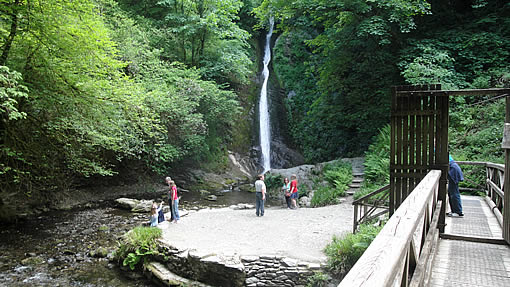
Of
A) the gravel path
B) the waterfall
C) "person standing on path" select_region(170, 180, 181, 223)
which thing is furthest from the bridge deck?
the waterfall

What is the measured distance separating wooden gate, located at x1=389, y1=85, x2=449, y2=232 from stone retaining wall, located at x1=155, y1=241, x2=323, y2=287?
2.76 m

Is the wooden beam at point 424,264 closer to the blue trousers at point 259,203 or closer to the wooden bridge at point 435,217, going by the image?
the wooden bridge at point 435,217

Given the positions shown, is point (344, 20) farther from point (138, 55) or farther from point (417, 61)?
point (138, 55)

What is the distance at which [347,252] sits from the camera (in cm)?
712

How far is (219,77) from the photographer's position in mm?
24281

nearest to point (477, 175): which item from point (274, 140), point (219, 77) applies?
point (274, 140)

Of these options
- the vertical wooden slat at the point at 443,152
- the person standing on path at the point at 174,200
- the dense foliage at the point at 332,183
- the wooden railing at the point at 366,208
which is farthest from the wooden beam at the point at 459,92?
the dense foliage at the point at 332,183

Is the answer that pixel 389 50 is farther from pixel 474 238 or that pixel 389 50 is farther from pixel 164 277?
pixel 164 277

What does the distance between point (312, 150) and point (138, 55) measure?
13.8 metres

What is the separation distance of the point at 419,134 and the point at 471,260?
6.76 feet

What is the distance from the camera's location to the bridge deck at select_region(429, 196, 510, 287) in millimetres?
3436

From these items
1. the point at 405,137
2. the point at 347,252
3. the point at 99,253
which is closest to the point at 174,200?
the point at 99,253

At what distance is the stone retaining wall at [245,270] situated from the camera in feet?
23.3

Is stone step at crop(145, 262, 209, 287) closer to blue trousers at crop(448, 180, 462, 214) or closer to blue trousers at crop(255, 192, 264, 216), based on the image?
blue trousers at crop(255, 192, 264, 216)
